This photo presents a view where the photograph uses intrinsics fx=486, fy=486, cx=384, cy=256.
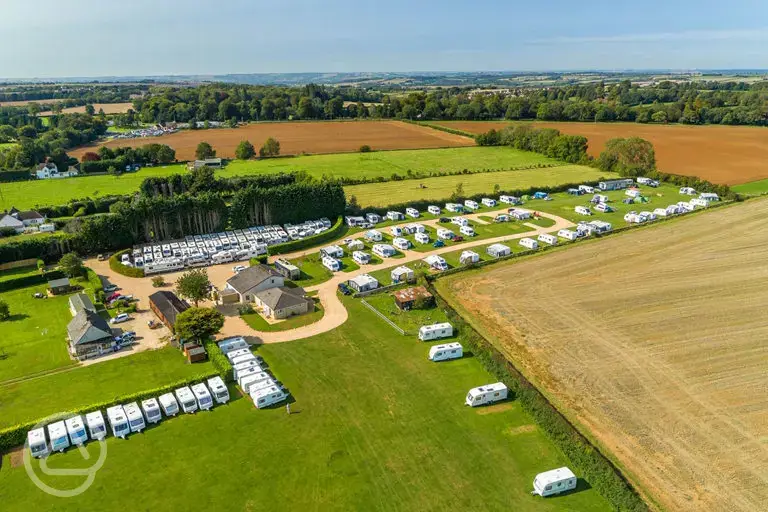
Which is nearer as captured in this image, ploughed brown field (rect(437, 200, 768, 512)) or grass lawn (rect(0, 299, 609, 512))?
grass lawn (rect(0, 299, 609, 512))

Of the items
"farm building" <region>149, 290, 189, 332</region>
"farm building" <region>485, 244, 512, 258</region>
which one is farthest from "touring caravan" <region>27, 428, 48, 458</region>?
"farm building" <region>485, 244, 512, 258</region>

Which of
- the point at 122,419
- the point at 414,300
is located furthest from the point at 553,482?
the point at 122,419

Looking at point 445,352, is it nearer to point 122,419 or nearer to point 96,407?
point 122,419

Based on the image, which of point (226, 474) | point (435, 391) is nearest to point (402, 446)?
point (435, 391)

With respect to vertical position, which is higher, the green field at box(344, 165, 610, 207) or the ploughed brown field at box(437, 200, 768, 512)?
the green field at box(344, 165, 610, 207)

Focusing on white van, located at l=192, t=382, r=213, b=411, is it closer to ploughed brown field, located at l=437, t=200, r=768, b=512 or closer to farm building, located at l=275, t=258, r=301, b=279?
farm building, located at l=275, t=258, r=301, b=279

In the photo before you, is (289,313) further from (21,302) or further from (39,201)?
(39,201)
